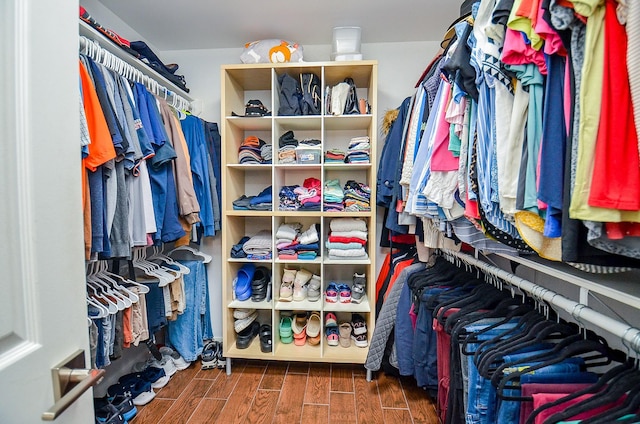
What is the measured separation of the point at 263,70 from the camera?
188 centimetres

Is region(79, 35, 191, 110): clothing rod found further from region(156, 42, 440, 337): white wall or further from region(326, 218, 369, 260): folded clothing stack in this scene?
region(326, 218, 369, 260): folded clothing stack

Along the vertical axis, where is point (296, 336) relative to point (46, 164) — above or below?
below

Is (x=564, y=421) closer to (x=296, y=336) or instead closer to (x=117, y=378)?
(x=296, y=336)

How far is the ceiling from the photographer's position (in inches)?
66.7

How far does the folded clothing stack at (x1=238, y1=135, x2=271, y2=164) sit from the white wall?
1.34 feet

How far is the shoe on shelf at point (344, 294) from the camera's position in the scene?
6.48ft

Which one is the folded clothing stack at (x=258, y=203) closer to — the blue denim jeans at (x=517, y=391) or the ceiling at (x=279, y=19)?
the ceiling at (x=279, y=19)

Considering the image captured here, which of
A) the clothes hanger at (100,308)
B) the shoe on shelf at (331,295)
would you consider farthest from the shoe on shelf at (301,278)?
the clothes hanger at (100,308)

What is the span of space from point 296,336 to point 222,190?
1147 millimetres

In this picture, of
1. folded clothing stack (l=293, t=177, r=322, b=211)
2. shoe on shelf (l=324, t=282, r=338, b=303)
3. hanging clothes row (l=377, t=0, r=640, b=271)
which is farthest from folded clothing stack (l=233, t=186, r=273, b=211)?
hanging clothes row (l=377, t=0, r=640, b=271)

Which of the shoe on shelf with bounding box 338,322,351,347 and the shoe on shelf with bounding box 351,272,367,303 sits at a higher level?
the shoe on shelf with bounding box 351,272,367,303

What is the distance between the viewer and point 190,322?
6.50ft

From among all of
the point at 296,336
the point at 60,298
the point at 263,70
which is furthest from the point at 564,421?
the point at 263,70

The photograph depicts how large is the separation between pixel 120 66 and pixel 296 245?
1.38 metres
